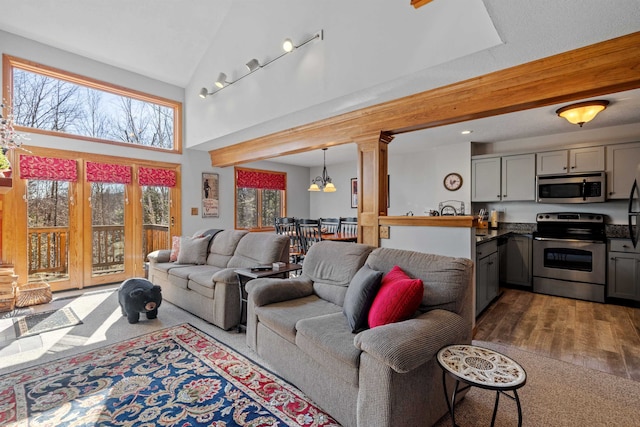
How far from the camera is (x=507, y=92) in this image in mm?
2732

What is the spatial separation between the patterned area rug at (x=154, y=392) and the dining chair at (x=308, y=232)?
2117 mm

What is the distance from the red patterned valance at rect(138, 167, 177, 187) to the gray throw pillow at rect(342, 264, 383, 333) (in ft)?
15.9

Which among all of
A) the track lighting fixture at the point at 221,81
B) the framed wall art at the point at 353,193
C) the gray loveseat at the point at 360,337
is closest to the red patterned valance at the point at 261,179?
the framed wall art at the point at 353,193

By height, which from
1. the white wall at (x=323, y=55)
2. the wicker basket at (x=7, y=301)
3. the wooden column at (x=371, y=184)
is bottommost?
the wicker basket at (x=7, y=301)

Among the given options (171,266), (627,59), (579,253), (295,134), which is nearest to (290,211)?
(295,134)

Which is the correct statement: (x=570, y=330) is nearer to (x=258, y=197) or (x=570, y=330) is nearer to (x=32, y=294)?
(x=258, y=197)

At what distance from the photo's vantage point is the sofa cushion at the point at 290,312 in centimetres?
208

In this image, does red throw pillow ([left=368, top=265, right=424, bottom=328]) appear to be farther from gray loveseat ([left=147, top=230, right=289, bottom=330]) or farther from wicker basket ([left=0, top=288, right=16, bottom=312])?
wicker basket ([left=0, top=288, right=16, bottom=312])

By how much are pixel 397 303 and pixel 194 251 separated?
10.7 ft

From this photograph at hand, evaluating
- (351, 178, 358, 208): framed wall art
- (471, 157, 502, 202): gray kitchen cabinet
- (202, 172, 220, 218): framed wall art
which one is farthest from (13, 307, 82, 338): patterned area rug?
(471, 157, 502, 202): gray kitchen cabinet

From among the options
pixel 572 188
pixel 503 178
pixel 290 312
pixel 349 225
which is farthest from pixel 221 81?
pixel 572 188

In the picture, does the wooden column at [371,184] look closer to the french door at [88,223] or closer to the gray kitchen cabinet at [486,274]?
Answer: the gray kitchen cabinet at [486,274]

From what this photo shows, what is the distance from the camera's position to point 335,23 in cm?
332

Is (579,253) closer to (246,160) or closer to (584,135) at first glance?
(584,135)
